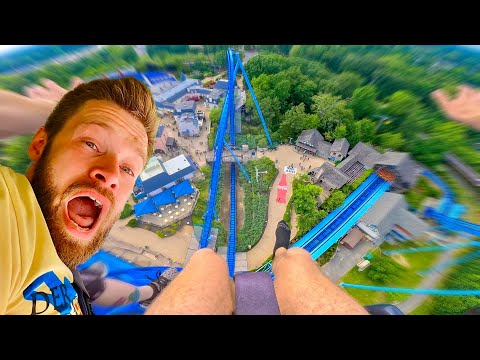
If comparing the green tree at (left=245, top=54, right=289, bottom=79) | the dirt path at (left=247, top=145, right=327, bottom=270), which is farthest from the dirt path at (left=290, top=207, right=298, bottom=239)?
the green tree at (left=245, top=54, right=289, bottom=79)

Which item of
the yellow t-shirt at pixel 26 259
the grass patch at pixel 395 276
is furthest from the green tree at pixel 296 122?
the yellow t-shirt at pixel 26 259

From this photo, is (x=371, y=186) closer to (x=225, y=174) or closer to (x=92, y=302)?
(x=225, y=174)

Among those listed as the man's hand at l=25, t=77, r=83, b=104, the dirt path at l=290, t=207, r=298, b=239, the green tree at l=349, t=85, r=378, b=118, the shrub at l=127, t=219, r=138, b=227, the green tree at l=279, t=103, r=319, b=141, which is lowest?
the shrub at l=127, t=219, r=138, b=227

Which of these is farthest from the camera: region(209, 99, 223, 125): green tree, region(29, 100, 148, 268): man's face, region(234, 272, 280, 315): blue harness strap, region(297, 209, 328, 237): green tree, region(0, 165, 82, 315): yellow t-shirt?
region(209, 99, 223, 125): green tree

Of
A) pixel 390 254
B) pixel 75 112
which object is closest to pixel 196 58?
pixel 75 112

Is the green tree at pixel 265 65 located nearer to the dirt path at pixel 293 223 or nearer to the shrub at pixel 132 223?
the dirt path at pixel 293 223

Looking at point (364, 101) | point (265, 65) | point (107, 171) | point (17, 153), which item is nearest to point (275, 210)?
point (364, 101)

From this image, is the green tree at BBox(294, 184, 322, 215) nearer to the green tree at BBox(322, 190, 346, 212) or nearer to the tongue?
the green tree at BBox(322, 190, 346, 212)
